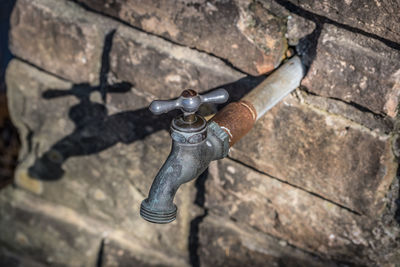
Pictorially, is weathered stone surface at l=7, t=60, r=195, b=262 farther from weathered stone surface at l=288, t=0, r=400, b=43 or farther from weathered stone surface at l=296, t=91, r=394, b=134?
weathered stone surface at l=288, t=0, r=400, b=43

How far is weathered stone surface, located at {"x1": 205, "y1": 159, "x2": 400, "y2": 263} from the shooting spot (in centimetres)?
135

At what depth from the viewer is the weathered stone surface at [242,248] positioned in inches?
59.9

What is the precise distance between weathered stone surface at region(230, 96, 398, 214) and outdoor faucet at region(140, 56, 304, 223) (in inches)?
8.2

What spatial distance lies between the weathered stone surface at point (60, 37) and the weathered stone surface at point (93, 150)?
0.21 ft

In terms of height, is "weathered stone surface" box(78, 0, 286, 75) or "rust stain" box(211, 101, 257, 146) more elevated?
"weathered stone surface" box(78, 0, 286, 75)

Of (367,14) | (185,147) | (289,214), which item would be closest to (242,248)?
(289,214)

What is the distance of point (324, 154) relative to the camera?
49.9 inches

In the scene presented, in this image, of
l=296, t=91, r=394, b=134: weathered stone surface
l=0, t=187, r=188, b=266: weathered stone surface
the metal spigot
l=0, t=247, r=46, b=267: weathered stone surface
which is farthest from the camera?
l=0, t=247, r=46, b=267: weathered stone surface

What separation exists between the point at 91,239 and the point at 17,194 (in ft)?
1.20

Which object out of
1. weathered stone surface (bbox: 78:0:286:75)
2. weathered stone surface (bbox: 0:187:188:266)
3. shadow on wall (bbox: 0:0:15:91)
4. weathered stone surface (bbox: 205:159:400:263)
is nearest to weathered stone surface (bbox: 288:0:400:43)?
weathered stone surface (bbox: 78:0:286:75)

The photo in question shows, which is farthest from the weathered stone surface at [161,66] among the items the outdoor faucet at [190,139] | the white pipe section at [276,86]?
the outdoor faucet at [190,139]

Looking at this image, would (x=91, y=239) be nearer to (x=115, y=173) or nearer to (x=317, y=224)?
(x=115, y=173)

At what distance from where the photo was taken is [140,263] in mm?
1811

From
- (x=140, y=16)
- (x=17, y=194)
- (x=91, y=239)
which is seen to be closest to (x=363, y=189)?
(x=140, y=16)
